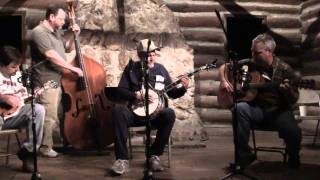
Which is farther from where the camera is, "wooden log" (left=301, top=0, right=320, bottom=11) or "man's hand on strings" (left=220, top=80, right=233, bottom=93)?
"wooden log" (left=301, top=0, right=320, bottom=11)

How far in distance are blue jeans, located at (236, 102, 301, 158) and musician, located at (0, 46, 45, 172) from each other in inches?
83.5

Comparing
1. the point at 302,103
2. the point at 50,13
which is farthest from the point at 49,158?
the point at 302,103

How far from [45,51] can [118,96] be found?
1.47 metres

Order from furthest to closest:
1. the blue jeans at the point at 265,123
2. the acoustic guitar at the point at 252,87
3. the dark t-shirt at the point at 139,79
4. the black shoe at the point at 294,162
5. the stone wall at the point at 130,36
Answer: the stone wall at the point at 130,36 → the dark t-shirt at the point at 139,79 → the black shoe at the point at 294,162 → the blue jeans at the point at 265,123 → the acoustic guitar at the point at 252,87

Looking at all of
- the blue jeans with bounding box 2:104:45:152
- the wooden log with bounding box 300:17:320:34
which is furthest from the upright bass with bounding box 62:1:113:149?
the wooden log with bounding box 300:17:320:34

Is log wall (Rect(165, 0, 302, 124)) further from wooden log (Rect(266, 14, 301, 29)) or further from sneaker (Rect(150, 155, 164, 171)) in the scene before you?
sneaker (Rect(150, 155, 164, 171))

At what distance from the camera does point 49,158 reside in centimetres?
624

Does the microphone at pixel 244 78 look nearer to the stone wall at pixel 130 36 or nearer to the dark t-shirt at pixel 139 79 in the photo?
the dark t-shirt at pixel 139 79

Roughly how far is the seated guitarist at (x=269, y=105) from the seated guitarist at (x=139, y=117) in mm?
686

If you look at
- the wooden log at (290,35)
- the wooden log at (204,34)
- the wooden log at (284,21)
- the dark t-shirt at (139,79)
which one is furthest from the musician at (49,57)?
the wooden log at (290,35)

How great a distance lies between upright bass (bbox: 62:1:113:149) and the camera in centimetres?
604

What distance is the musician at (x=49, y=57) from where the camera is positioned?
6301 mm

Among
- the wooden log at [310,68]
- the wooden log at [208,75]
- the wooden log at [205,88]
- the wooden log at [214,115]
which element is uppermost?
the wooden log at [310,68]

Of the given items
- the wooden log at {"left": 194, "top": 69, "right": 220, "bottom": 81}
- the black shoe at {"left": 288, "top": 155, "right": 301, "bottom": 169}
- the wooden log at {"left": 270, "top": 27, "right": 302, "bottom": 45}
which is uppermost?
the wooden log at {"left": 270, "top": 27, "right": 302, "bottom": 45}
